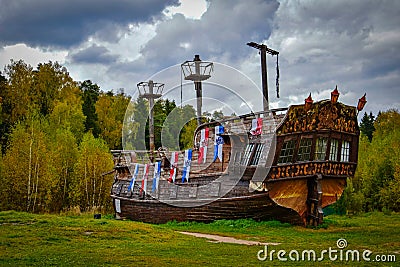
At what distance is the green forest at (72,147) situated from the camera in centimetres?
2611

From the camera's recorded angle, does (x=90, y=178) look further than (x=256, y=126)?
Yes

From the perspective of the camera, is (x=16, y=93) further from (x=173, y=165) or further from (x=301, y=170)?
(x=301, y=170)

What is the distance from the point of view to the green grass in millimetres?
9641

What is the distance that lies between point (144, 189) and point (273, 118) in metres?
8.18

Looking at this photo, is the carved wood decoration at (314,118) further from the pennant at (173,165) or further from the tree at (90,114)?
the tree at (90,114)

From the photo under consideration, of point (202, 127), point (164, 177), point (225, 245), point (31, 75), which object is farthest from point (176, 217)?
point (31, 75)

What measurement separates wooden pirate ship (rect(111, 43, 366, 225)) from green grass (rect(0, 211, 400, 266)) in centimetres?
80

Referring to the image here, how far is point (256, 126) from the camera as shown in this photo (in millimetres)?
17297

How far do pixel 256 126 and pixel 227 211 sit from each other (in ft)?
11.0

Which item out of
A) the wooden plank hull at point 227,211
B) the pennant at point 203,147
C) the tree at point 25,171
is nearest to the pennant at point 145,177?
the wooden plank hull at point 227,211

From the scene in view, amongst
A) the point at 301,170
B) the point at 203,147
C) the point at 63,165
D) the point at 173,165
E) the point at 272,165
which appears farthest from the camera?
the point at 63,165

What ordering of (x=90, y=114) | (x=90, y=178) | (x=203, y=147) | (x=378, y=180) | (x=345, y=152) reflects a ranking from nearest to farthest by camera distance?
(x=345, y=152)
(x=203, y=147)
(x=378, y=180)
(x=90, y=178)
(x=90, y=114)

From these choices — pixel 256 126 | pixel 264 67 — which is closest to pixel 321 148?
pixel 256 126

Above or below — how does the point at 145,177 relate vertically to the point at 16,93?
below
